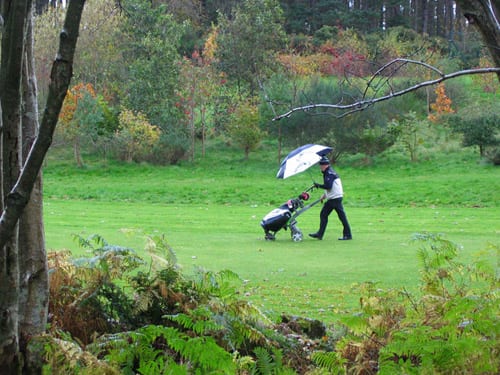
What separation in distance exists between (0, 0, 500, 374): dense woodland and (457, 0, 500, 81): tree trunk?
0.04 ft

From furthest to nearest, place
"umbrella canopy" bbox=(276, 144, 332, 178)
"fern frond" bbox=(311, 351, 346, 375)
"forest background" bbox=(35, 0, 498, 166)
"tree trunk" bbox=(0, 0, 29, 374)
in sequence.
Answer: "forest background" bbox=(35, 0, 498, 166) < "umbrella canopy" bbox=(276, 144, 332, 178) < "fern frond" bbox=(311, 351, 346, 375) < "tree trunk" bbox=(0, 0, 29, 374)

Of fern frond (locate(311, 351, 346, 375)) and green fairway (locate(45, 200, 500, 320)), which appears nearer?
fern frond (locate(311, 351, 346, 375))

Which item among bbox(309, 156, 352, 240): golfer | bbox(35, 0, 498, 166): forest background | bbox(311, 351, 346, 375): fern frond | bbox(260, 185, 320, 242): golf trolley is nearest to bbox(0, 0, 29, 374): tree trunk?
bbox(311, 351, 346, 375): fern frond

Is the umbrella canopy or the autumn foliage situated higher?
the autumn foliage

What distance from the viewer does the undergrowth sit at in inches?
224

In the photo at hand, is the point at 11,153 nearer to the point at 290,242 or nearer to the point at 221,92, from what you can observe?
the point at 290,242

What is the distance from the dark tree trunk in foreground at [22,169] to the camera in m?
3.99

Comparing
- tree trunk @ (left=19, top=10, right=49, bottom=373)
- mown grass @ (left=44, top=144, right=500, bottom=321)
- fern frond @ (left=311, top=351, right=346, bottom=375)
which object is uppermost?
tree trunk @ (left=19, top=10, right=49, bottom=373)

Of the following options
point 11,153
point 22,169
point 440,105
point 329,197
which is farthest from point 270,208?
point 22,169

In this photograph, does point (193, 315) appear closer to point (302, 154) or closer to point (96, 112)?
point (302, 154)

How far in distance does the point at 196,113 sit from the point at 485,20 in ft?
137

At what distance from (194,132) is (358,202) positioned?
722 inches

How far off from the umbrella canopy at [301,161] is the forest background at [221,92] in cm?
1851

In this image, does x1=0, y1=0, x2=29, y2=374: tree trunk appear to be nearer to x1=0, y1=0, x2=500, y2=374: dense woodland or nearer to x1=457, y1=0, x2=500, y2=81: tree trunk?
x1=0, y1=0, x2=500, y2=374: dense woodland
